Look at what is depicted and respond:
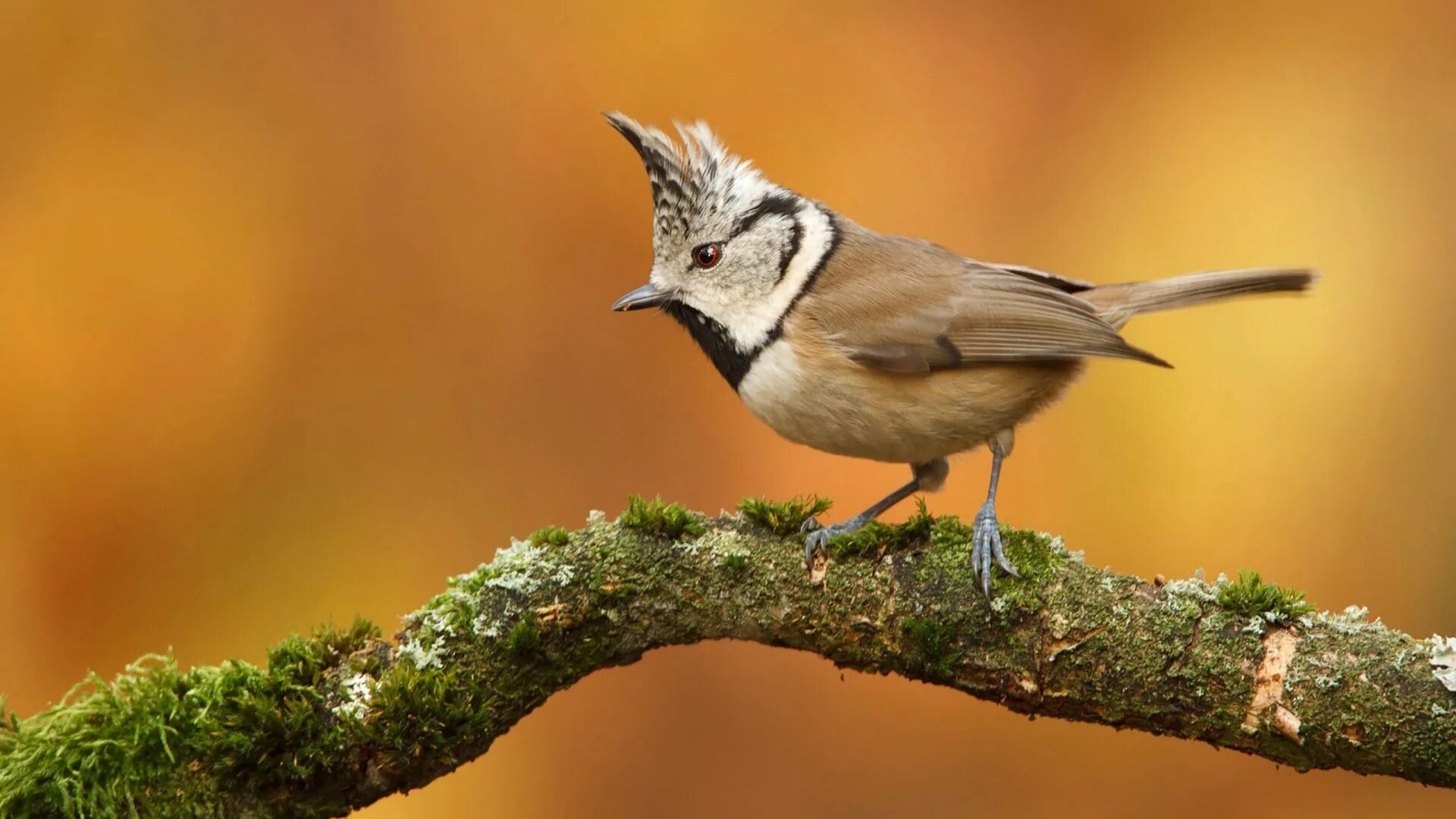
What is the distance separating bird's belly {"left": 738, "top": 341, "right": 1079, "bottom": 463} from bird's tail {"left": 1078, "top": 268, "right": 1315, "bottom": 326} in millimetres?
499

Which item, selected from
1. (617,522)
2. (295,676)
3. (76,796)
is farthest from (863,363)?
(76,796)

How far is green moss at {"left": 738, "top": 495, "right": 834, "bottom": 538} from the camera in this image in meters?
2.45

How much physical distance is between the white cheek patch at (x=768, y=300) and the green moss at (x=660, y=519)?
0.63 m

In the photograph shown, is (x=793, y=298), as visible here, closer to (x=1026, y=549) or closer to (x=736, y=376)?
(x=736, y=376)

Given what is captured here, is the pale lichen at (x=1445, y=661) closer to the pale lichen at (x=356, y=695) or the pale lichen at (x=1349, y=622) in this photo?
the pale lichen at (x=1349, y=622)

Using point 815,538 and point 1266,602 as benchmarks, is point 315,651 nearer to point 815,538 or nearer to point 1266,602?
point 815,538

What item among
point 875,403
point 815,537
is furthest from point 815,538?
point 875,403

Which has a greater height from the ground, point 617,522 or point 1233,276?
point 1233,276

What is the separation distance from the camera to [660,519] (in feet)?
7.82

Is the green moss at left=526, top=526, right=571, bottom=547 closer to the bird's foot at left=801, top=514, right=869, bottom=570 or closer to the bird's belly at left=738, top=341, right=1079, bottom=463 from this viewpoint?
the bird's foot at left=801, top=514, right=869, bottom=570

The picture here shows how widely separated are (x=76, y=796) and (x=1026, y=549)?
6.10 ft

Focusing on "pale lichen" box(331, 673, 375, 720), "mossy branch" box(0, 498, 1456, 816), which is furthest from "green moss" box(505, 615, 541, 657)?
"pale lichen" box(331, 673, 375, 720)

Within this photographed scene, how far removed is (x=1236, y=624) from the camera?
6.97 feet

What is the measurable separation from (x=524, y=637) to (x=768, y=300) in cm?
113
